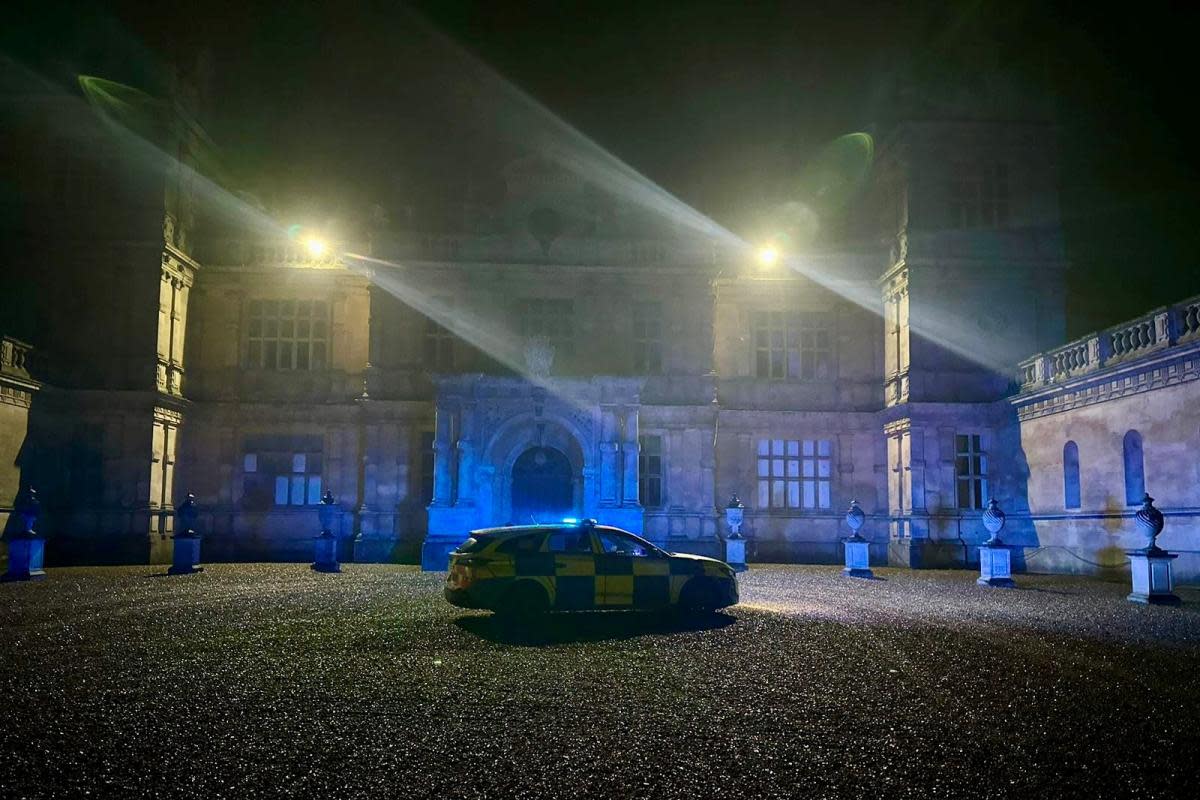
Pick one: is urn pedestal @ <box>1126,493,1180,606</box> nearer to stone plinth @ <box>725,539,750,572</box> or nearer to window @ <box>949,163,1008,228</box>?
stone plinth @ <box>725,539,750,572</box>

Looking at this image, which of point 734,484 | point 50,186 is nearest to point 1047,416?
point 734,484

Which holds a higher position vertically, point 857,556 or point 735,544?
point 735,544

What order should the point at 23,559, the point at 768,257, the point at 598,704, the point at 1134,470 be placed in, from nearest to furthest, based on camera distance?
the point at 598,704
the point at 23,559
the point at 1134,470
the point at 768,257

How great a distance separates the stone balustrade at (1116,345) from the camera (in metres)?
18.1

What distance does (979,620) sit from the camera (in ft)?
39.6

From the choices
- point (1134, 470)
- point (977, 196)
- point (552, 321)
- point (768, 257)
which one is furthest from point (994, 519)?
point (552, 321)

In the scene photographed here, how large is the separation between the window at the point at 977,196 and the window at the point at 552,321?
11.8m

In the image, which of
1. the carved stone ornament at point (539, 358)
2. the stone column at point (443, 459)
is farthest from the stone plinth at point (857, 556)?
the stone column at point (443, 459)

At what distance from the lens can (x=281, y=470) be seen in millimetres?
28500

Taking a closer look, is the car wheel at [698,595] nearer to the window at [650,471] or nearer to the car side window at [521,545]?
the car side window at [521,545]

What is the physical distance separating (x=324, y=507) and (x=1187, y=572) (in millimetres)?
19542

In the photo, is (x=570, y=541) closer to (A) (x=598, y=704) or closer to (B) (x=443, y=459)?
(A) (x=598, y=704)

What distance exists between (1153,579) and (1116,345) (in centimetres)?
749

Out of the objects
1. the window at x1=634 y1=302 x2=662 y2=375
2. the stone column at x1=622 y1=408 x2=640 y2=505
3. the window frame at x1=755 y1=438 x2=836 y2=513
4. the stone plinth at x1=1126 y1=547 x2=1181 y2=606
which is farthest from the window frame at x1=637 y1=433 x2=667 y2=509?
the stone plinth at x1=1126 y1=547 x2=1181 y2=606
